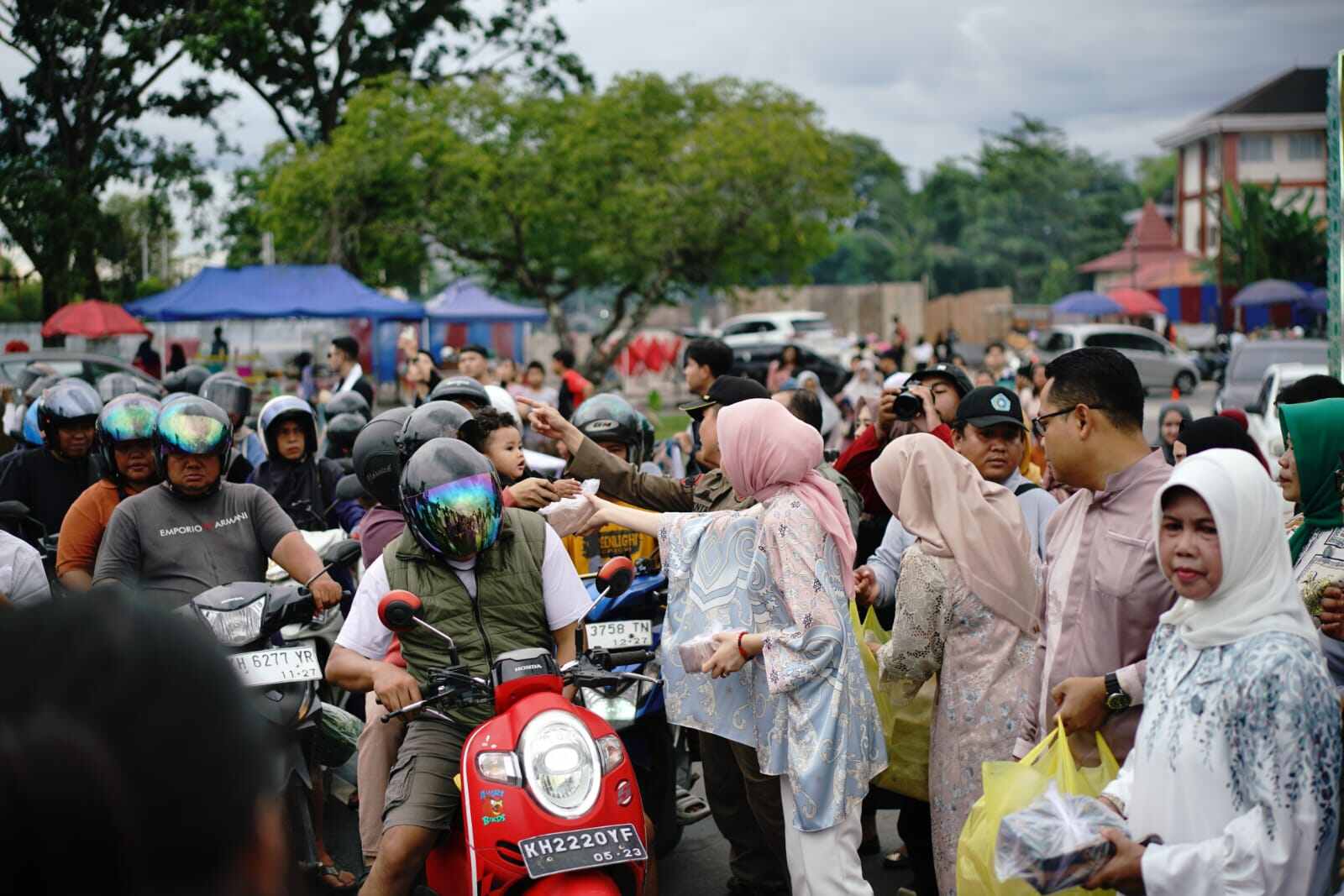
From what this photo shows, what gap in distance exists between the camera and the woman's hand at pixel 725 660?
4383 millimetres

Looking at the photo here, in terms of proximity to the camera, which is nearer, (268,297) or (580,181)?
(268,297)

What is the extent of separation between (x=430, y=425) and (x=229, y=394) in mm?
3991

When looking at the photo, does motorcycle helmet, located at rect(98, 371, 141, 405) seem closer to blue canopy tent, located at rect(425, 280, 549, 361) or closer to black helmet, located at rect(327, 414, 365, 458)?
black helmet, located at rect(327, 414, 365, 458)

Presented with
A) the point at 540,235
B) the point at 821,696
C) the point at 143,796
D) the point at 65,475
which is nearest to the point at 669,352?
the point at 540,235

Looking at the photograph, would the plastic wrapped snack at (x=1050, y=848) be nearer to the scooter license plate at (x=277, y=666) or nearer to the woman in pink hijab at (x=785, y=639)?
the woman in pink hijab at (x=785, y=639)

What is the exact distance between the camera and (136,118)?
91.4 ft

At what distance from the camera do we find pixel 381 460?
6414 mm

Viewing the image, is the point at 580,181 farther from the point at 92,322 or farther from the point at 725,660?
the point at 725,660

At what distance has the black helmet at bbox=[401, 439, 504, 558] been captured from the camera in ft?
14.3

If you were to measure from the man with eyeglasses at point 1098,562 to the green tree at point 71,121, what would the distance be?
26.0 meters

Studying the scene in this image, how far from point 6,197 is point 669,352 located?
19.8 metres

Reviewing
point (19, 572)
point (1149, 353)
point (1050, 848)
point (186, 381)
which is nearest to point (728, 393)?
point (19, 572)

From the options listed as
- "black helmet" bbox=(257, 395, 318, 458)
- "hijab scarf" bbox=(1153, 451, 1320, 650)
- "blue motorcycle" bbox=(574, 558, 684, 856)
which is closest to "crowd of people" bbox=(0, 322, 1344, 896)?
"hijab scarf" bbox=(1153, 451, 1320, 650)

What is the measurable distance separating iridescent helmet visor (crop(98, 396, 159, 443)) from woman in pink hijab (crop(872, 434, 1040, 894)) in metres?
3.48
